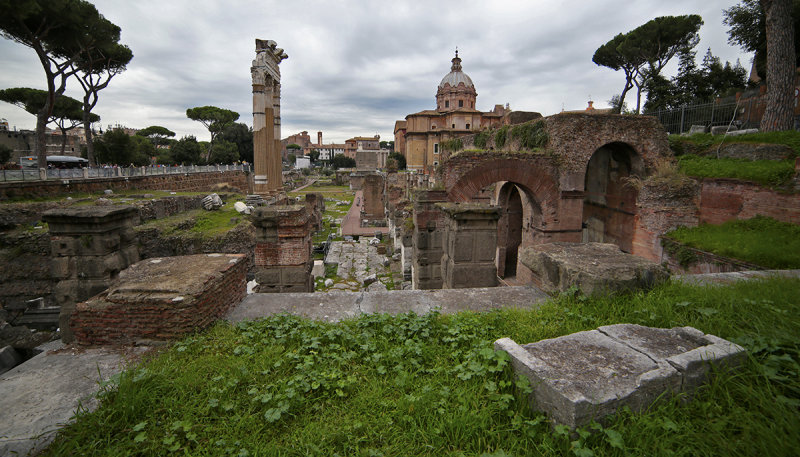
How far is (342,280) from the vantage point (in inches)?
395

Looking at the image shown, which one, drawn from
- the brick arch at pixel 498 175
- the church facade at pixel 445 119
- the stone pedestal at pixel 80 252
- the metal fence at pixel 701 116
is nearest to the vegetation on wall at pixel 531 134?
the brick arch at pixel 498 175

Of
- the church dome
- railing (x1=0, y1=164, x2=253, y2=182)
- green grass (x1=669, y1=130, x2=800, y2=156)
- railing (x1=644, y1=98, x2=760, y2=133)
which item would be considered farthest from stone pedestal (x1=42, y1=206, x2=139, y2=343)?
the church dome

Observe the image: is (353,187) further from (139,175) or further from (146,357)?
(146,357)

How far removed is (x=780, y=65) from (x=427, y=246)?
37.7ft

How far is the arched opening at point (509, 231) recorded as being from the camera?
36.9 feet

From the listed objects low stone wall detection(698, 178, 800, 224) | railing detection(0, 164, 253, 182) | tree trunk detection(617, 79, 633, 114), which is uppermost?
tree trunk detection(617, 79, 633, 114)

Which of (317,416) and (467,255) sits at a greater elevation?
(467,255)

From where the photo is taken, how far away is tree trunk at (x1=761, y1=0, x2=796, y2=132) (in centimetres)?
946

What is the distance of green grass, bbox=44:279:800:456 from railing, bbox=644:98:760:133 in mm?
13713

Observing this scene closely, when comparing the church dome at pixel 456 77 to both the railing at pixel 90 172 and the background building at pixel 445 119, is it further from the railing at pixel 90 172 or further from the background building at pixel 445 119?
the railing at pixel 90 172

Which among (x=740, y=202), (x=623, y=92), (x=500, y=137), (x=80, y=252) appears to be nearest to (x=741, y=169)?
(x=740, y=202)

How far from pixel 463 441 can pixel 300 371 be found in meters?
1.13

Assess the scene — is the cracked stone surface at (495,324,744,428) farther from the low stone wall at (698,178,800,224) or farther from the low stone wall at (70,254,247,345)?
the low stone wall at (698,178,800,224)

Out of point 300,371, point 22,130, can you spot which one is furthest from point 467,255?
point 22,130
